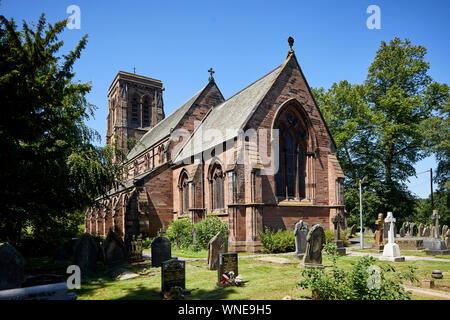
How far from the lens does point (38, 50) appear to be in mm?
→ 8961

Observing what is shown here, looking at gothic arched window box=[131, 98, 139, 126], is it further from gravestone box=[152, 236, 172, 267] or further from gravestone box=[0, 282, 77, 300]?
gravestone box=[0, 282, 77, 300]

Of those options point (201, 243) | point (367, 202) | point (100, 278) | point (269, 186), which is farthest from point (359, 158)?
point (100, 278)

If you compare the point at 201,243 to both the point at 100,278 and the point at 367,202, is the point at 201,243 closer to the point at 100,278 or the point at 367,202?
the point at 100,278

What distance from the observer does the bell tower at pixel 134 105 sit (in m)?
45.6

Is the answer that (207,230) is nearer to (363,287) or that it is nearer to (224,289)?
(224,289)

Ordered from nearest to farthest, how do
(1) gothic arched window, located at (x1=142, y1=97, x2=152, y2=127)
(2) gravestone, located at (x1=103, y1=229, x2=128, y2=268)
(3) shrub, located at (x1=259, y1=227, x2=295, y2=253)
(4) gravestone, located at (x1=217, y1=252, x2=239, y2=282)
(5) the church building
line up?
(4) gravestone, located at (x1=217, y1=252, x2=239, y2=282)
(2) gravestone, located at (x1=103, y1=229, x2=128, y2=268)
(3) shrub, located at (x1=259, y1=227, x2=295, y2=253)
(5) the church building
(1) gothic arched window, located at (x1=142, y1=97, x2=152, y2=127)

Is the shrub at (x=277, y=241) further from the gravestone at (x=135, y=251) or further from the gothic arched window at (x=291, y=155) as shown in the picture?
the gravestone at (x=135, y=251)

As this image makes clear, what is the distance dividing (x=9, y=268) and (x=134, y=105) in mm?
43531

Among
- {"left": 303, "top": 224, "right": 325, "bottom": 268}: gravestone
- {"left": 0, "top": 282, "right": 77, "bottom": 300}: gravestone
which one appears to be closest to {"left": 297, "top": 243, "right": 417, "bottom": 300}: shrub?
{"left": 303, "top": 224, "right": 325, "bottom": 268}: gravestone

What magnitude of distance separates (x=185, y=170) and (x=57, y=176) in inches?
558

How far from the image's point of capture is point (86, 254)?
38.0 feet

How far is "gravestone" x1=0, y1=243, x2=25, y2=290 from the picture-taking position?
667cm

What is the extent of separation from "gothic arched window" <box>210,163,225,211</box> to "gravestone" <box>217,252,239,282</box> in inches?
431
